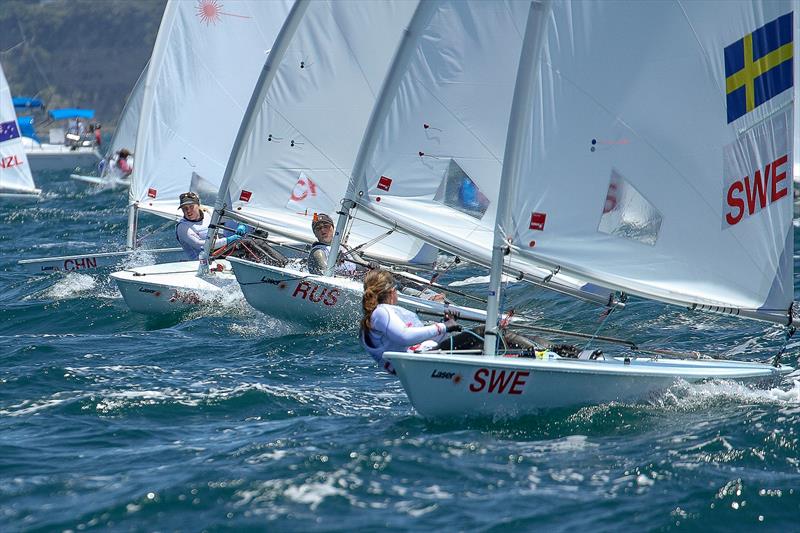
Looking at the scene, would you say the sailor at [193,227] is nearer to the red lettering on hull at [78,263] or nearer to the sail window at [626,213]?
the red lettering on hull at [78,263]

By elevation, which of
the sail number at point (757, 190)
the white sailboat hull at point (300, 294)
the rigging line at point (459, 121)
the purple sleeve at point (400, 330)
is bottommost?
the white sailboat hull at point (300, 294)

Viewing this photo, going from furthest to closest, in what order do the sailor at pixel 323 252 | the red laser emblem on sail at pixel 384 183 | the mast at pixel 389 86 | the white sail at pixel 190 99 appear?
the white sail at pixel 190 99
the sailor at pixel 323 252
the red laser emblem on sail at pixel 384 183
the mast at pixel 389 86

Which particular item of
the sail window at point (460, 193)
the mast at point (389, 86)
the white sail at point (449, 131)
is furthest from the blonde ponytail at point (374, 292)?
the mast at point (389, 86)

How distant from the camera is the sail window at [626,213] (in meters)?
8.84

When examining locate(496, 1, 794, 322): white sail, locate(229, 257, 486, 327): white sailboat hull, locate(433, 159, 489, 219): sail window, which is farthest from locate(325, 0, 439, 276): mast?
locate(496, 1, 794, 322): white sail

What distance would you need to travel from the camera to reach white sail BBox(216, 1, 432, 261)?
14070 millimetres

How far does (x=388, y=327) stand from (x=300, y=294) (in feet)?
14.7

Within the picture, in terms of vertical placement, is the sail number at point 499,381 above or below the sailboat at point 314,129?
below

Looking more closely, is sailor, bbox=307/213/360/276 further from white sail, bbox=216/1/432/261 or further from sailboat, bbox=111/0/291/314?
sailboat, bbox=111/0/291/314

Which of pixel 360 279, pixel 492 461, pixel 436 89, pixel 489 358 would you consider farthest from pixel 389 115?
pixel 492 461

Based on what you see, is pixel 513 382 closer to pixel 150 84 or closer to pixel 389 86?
pixel 389 86

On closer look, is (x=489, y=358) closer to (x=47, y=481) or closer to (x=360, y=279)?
(x=47, y=481)

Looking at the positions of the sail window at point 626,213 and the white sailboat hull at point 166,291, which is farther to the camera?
the white sailboat hull at point 166,291

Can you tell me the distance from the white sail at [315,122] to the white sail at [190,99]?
299cm
